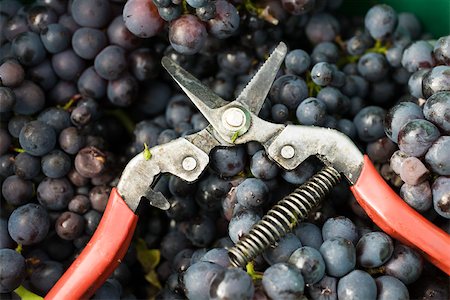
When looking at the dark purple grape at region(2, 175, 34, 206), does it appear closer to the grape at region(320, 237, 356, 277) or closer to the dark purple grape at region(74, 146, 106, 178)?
the dark purple grape at region(74, 146, 106, 178)

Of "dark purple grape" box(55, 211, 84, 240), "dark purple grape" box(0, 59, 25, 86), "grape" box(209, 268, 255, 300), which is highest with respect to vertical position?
"dark purple grape" box(0, 59, 25, 86)

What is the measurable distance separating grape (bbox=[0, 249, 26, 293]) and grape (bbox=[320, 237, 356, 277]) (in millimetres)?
435

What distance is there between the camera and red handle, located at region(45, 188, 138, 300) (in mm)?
847

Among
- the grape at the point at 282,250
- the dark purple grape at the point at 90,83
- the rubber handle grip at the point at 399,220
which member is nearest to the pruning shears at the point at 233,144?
the rubber handle grip at the point at 399,220

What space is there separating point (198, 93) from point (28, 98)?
1.00ft

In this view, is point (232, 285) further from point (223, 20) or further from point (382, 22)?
point (382, 22)

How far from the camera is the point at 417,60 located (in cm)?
101

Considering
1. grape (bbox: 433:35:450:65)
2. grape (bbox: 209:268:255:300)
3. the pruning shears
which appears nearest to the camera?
grape (bbox: 209:268:255:300)

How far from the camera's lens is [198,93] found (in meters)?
0.90

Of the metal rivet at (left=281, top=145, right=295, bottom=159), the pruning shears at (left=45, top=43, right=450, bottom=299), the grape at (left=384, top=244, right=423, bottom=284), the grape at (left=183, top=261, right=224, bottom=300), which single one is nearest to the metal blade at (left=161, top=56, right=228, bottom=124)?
the pruning shears at (left=45, top=43, right=450, bottom=299)

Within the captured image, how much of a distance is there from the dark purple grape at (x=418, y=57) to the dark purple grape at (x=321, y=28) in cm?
16

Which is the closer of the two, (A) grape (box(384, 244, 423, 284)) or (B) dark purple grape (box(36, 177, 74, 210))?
(A) grape (box(384, 244, 423, 284))

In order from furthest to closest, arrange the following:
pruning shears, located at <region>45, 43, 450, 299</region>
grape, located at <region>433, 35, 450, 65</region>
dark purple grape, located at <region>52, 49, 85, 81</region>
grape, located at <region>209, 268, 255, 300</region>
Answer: dark purple grape, located at <region>52, 49, 85, 81</region>
grape, located at <region>433, 35, 450, 65</region>
pruning shears, located at <region>45, 43, 450, 299</region>
grape, located at <region>209, 268, 255, 300</region>

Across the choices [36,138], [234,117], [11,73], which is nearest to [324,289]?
[234,117]
